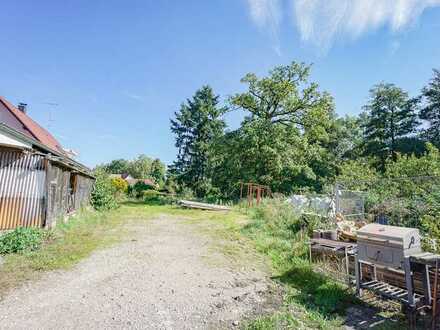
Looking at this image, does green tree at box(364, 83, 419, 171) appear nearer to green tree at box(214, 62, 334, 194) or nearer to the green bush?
green tree at box(214, 62, 334, 194)

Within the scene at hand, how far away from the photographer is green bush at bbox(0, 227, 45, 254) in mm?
5840

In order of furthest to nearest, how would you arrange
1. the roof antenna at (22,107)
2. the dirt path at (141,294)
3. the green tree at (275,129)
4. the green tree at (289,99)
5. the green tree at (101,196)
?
the green tree at (289,99) → the green tree at (275,129) → the roof antenna at (22,107) → the green tree at (101,196) → the dirt path at (141,294)

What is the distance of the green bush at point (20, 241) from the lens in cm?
584

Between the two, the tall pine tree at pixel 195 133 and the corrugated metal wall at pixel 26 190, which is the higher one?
the tall pine tree at pixel 195 133

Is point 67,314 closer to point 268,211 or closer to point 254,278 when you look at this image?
point 254,278

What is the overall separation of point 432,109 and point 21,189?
118ft

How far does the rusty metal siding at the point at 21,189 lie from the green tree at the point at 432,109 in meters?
34.2

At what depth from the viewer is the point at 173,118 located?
30531 millimetres

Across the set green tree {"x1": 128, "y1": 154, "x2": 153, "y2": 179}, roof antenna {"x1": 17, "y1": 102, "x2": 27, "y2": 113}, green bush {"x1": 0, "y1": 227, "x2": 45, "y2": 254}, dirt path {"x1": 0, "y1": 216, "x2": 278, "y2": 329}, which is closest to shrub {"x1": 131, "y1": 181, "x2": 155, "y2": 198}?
roof antenna {"x1": 17, "y1": 102, "x2": 27, "y2": 113}

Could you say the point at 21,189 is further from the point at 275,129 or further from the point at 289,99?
the point at 289,99

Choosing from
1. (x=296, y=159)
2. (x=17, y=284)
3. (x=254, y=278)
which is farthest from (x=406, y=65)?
(x=17, y=284)

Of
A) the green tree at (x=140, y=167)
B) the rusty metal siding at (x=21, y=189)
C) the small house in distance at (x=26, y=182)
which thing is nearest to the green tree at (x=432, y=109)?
the small house in distance at (x=26, y=182)

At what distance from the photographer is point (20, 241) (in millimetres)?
6035

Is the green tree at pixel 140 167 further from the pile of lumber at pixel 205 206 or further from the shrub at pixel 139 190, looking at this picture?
the pile of lumber at pixel 205 206
